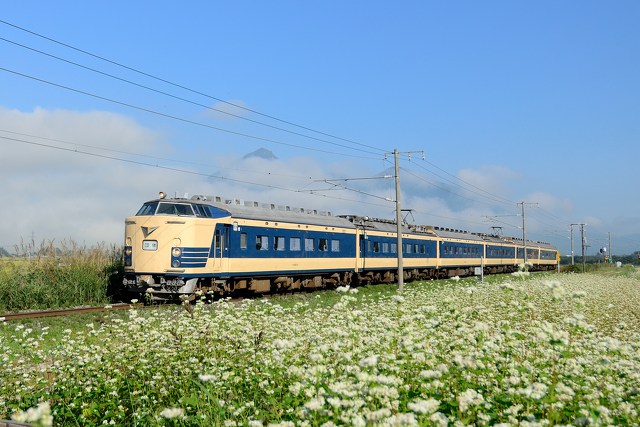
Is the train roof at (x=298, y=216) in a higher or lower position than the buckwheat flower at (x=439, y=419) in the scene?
higher

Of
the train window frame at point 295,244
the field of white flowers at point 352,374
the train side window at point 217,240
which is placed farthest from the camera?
the train window frame at point 295,244

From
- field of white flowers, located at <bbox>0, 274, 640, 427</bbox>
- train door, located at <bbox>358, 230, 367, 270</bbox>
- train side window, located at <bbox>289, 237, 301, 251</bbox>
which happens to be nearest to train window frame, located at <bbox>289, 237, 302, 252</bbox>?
train side window, located at <bbox>289, 237, 301, 251</bbox>

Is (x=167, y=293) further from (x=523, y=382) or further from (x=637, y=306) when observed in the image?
(x=523, y=382)

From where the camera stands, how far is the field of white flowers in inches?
185

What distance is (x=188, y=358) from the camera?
789 cm

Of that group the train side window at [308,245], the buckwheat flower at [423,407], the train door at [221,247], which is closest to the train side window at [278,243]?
the train side window at [308,245]

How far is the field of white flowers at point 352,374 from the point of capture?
15.4 ft

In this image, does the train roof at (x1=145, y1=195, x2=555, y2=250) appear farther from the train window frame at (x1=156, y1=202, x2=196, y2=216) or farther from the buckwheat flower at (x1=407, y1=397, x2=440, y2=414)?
the buckwheat flower at (x1=407, y1=397, x2=440, y2=414)

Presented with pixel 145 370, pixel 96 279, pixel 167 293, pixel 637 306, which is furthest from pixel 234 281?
pixel 145 370

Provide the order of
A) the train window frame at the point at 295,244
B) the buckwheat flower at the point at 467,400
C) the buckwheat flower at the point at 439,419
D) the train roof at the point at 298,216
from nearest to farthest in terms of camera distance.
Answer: the buckwheat flower at the point at 439,419, the buckwheat flower at the point at 467,400, the train roof at the point at 298,216, the train window frame at the point at 295,244

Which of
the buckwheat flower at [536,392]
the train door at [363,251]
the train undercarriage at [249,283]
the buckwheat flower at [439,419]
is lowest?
Answer: the train undercarriage at [249,283]

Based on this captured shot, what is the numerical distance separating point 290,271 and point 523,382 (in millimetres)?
21364

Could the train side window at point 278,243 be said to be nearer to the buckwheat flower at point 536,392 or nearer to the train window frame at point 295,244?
the train window frame at point 295,244

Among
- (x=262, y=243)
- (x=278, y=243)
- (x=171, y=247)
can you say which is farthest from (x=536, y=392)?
(x=278, y=243)
